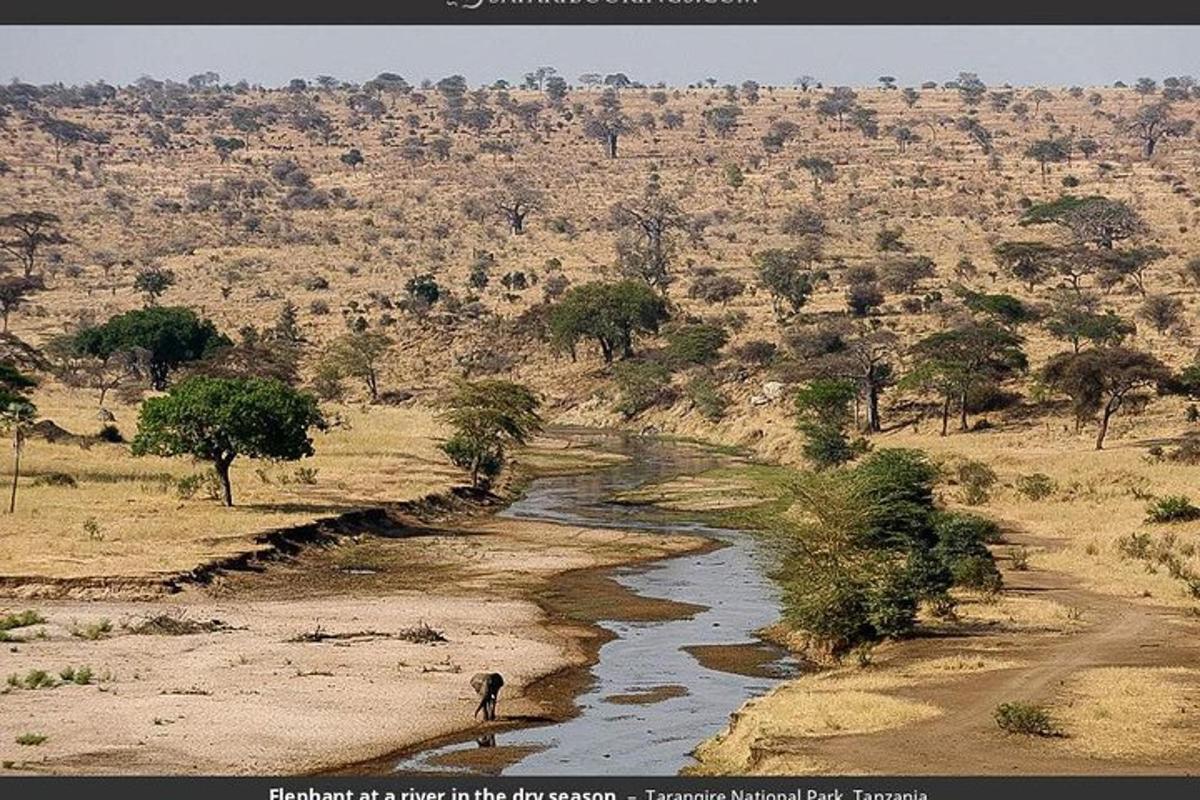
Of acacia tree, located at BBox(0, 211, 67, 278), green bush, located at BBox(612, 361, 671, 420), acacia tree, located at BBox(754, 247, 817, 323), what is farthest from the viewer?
acacia tree, located at BBox(0, 211, 67, 278)

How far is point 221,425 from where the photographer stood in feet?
190

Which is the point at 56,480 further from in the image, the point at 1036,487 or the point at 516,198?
the point at 516,198

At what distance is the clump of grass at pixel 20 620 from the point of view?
39166 mm

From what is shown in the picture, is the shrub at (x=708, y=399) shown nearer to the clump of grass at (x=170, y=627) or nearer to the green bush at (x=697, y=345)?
the green bush at (x=697, y=345)

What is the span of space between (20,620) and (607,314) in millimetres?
75229

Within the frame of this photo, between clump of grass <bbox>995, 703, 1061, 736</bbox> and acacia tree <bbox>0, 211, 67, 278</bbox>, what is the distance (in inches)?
4626

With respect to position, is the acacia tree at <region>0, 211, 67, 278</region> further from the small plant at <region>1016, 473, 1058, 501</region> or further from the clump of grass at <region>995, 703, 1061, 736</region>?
the clump of grass at <region>995, 703, 1061, 736</region>

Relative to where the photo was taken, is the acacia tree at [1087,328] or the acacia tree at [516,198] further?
the acacia tree at [516,198]

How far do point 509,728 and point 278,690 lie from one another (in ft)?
16.1

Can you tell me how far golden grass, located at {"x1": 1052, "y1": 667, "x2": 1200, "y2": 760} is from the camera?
2881 centimetres

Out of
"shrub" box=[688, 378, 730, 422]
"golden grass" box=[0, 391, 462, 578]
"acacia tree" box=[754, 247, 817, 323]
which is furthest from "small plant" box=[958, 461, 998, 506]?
"acacia tree" box=[754, 247, 817, 323]

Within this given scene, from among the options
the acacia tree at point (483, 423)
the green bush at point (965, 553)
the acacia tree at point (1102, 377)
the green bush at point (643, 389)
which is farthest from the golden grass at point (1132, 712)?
the green bush at point (643, 389)

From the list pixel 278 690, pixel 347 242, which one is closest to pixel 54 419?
pixel 278 690

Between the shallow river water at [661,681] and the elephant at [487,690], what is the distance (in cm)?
94
